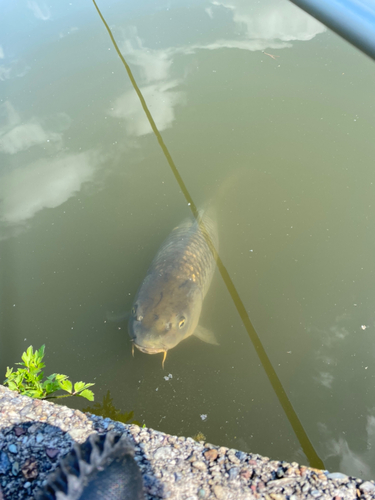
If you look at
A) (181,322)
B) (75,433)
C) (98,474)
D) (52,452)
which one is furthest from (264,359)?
(98,474)

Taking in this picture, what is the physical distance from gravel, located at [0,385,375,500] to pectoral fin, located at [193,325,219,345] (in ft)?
4.48

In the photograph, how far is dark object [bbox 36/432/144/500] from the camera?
1.19 metres

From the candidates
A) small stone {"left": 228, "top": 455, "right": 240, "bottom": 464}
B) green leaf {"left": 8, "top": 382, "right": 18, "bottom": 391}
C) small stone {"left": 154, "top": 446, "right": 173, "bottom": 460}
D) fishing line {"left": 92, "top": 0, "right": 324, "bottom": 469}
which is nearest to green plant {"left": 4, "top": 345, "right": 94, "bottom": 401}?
green leaf {"left": 8, "top": 382, "right": 18, "bottom": 391}

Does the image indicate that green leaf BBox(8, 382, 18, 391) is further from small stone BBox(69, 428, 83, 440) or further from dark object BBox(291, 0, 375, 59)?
dark object BBox(291, 0, 375, 59)

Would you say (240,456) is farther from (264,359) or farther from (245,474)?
(264,359)

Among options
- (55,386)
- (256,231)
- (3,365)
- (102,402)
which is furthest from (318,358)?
(3,365)

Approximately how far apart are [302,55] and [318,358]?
4.90 meters

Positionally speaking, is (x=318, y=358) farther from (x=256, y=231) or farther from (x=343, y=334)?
(x=256, y=231)

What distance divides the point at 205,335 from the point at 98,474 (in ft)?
6.20

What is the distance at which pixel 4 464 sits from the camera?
154 cm

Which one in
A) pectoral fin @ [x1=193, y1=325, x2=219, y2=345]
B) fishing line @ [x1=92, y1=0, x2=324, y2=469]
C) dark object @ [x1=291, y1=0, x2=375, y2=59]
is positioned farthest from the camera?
pectoral fin @ [x1=193, y1=325, x2=219, y2=345]

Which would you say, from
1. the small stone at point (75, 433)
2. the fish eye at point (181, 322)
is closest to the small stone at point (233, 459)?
the small stone at point (75, 433)

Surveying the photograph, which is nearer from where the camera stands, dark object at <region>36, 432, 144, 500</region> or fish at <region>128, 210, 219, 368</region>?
dark object at <region>36, 432, 144, 500</region>

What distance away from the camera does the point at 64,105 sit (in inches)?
215
